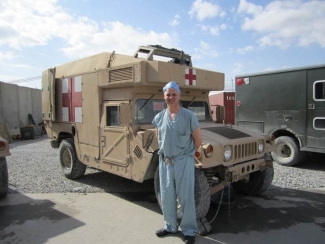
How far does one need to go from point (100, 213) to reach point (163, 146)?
1.80m

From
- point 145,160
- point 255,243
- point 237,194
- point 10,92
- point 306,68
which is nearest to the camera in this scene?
point 255,243

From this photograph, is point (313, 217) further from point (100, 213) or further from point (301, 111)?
point (301, 111)

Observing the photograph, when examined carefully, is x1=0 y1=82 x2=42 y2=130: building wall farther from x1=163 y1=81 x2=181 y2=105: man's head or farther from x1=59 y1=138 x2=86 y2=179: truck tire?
x1=163 y1=81 x2=181 y2=105: man's head

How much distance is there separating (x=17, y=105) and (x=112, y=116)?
44.0 ft

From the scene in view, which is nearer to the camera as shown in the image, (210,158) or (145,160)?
(210,158)

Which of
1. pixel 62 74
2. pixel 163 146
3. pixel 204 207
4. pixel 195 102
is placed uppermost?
pixel 62 74

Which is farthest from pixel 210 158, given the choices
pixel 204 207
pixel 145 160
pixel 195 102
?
pixel 195 102

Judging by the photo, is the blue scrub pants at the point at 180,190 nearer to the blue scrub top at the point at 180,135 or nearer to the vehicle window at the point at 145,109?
the blue scrub top at the point at 180,135

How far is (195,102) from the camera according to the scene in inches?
216

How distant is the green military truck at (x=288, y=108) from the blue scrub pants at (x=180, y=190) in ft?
16.5

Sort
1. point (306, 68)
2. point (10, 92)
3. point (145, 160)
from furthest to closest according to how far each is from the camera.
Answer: point (10, 92) → point (306, 68) → point (145, 160)

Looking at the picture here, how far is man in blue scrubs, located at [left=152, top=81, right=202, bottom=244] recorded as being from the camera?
3443 mm

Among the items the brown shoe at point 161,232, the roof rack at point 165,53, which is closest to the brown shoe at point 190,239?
the brown shoe at point 161,232

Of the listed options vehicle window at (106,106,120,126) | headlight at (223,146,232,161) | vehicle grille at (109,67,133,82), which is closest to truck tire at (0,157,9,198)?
vehicle window at (106,106,120,126)
